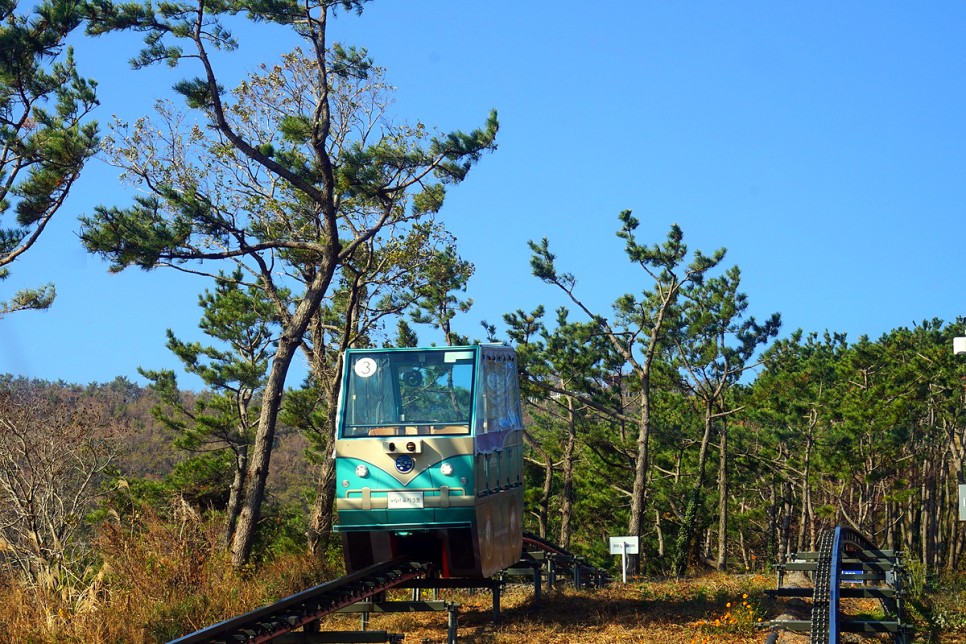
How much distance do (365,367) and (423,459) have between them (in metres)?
1.40

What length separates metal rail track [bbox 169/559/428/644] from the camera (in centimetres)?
830

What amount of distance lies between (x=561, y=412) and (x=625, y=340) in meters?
13.4

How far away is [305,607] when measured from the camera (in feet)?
32.3

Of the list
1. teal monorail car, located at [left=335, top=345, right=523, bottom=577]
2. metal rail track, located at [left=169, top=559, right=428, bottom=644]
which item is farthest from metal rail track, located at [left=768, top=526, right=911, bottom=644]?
metal rail track, located at [left=169, top=559, right=428, bottom=644]

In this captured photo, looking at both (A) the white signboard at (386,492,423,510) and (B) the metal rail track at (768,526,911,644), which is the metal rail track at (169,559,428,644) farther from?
(B) the metal rail track at (768,526,911,644)

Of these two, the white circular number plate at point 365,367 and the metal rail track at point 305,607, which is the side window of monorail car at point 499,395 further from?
the metal rail track at point 305,607

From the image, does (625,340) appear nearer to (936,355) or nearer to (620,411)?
(620,411)

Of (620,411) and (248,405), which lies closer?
(248,405)

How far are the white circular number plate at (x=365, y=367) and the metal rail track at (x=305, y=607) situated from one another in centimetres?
215

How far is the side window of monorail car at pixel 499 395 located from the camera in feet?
42.2

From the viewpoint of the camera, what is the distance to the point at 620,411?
1690 inches

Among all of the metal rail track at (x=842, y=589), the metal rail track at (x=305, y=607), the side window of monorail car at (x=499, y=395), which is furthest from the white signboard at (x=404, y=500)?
the metal rail track at (x=842, y=589)

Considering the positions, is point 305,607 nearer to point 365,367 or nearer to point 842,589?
point 365,367

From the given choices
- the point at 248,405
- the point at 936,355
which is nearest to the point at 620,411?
the point at 936,355
